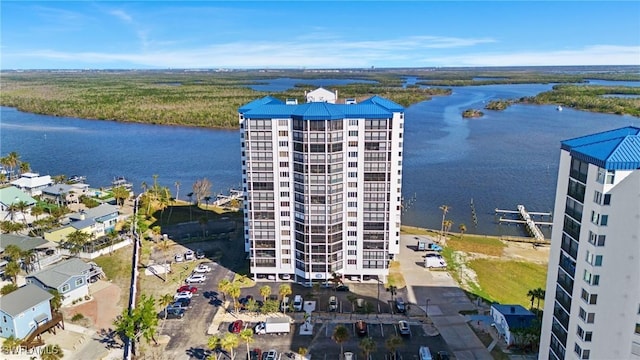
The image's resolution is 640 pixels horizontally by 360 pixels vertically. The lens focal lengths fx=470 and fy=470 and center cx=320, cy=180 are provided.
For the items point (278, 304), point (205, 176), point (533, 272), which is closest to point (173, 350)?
point (278, 304)

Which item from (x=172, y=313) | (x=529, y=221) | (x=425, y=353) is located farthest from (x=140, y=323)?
(x=529, y=221)

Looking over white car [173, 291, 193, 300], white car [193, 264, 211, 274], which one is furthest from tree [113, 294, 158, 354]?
white car [193, 264, 211, 274]

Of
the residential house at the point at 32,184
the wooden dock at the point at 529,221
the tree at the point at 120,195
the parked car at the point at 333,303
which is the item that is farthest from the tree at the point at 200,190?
the wooden dock at the point at 529,221

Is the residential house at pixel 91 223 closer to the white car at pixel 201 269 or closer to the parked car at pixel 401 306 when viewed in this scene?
the white car at pixel 201 269

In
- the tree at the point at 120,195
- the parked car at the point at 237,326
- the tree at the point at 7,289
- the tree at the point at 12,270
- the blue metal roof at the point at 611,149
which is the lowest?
the parked car at the point at 237,326

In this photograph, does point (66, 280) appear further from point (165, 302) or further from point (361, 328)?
point (361, 328)
